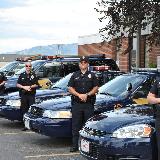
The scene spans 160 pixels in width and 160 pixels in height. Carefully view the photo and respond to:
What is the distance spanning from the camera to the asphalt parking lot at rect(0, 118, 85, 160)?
8476mm

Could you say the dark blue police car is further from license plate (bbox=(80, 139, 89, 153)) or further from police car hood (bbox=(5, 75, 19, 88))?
license plate (bbox=(80, 139, 89, 153))

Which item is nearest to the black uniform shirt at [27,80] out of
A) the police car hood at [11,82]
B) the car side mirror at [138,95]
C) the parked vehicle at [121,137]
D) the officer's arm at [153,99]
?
the car side mirror at [138,95]

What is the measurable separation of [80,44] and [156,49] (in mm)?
19800

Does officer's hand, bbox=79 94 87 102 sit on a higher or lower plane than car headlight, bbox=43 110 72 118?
higher

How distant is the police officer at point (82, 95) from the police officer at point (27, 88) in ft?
10.4

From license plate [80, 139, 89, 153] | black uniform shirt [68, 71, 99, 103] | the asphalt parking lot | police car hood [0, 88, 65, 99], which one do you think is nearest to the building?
police car hood [0, 88, 65, 99]

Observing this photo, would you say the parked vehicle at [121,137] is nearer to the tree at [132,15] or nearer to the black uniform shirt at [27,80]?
the black uniform shirt at [27,80]

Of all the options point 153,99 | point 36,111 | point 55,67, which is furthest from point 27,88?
point 153,99

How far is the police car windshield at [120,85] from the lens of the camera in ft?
31.3

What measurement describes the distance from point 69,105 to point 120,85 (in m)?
1.20

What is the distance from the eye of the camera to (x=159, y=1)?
1697cm

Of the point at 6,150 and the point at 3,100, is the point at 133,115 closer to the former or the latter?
the point at 6,150

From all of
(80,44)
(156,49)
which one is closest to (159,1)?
(156,49)

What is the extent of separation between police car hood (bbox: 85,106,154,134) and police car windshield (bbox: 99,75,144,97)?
2.17m
